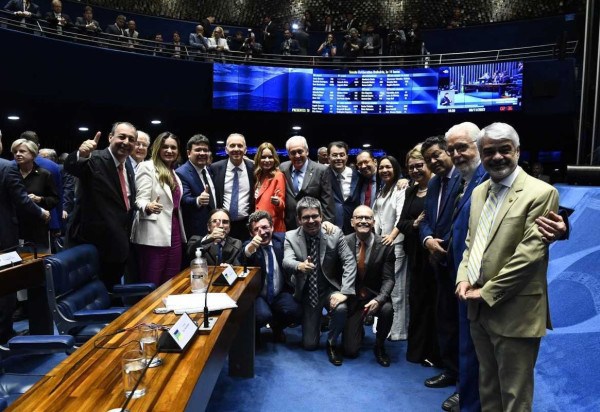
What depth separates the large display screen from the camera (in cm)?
964

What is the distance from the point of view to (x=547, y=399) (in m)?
2.62

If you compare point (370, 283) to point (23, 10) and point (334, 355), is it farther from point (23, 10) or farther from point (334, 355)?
point (23, 10)

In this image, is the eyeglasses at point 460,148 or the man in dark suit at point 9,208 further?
the man in dark suit at point 9,208

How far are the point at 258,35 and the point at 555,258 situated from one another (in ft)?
37.0

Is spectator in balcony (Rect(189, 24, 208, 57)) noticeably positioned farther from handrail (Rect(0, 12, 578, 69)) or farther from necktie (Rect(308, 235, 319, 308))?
necktie (Rect(308, 235, 319, 308))

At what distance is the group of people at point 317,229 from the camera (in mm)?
2416

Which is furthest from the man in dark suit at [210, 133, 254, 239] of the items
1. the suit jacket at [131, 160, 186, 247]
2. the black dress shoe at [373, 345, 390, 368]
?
the black dress shoe at [373, 345, 390, 368]

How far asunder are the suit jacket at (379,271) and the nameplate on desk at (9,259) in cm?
228

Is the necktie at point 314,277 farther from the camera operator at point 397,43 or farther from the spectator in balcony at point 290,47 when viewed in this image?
the camera operator at point 397,43

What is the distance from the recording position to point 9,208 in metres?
3.38

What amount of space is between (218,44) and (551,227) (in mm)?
9835

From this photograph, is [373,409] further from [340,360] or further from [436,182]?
[436,182]

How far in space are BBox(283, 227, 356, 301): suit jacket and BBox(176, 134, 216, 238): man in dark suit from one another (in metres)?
0.68

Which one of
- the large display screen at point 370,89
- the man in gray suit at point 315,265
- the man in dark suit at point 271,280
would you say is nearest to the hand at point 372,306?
the man in gray suit at point 315,265
